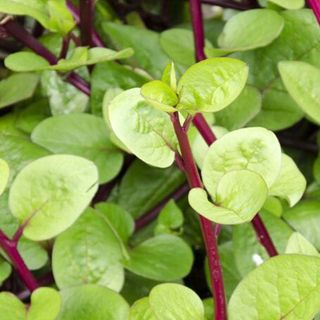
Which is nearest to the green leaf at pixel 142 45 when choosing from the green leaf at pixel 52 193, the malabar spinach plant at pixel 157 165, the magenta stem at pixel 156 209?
the malabar spinach plant at pixel 157 165

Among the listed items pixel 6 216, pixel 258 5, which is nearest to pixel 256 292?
pixel 6 216

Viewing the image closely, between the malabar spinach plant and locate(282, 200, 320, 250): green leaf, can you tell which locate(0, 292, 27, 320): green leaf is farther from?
locate(282, 200, 320, 250): green leaf

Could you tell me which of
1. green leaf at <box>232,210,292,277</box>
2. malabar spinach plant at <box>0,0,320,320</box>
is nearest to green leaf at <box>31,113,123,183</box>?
malabar spinach plant at <box>0,0,320,320</box>

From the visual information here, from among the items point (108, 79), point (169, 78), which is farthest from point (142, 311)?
point (108, 79)

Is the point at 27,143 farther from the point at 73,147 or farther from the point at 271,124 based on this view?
the point at 271,124

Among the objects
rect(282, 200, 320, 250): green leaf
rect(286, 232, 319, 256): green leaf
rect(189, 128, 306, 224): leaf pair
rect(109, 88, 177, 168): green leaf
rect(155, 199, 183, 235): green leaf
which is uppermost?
rect(109, 88, 177, 168): green leaf

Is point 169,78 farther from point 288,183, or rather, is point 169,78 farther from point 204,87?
point 288,183
